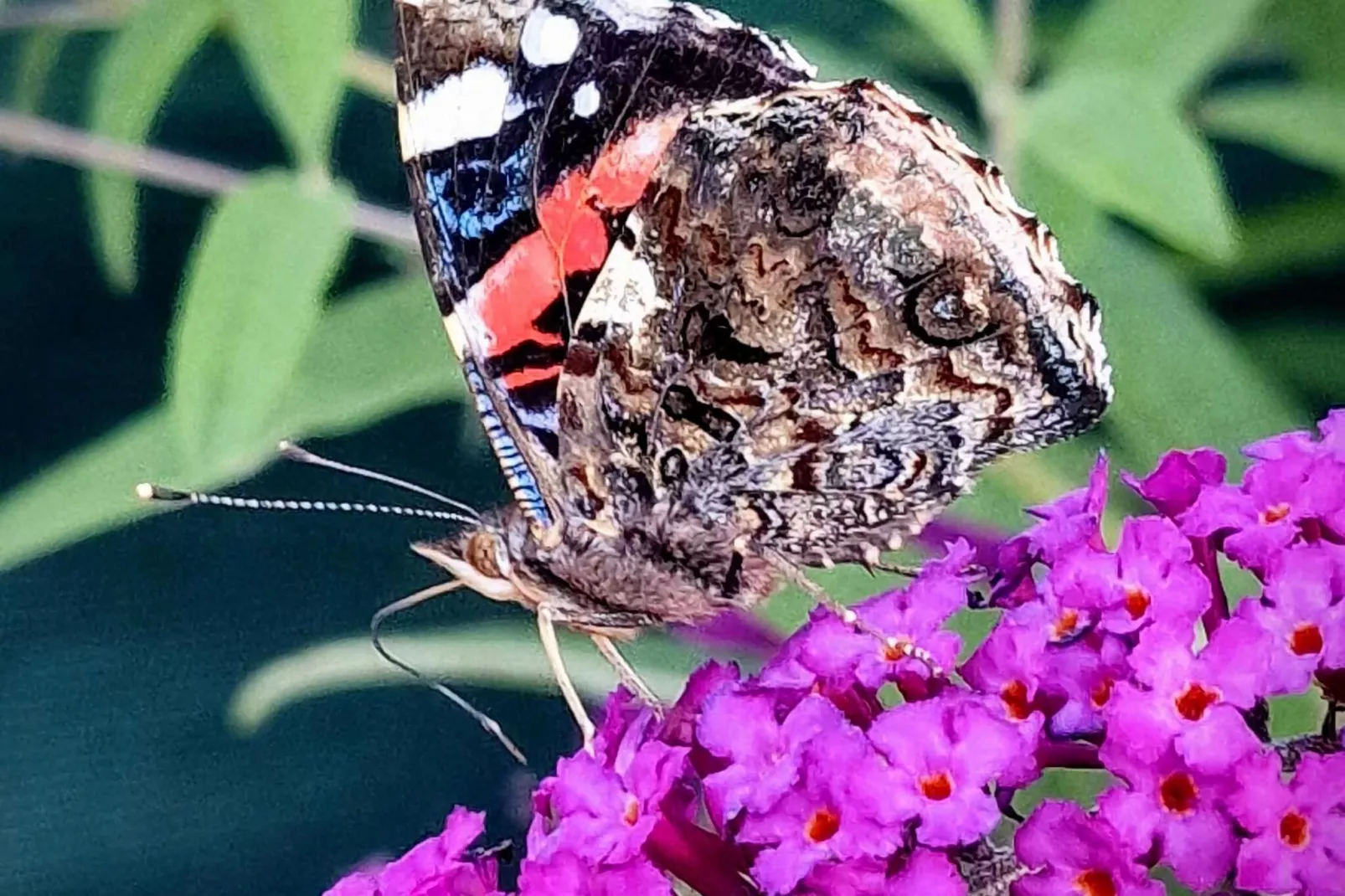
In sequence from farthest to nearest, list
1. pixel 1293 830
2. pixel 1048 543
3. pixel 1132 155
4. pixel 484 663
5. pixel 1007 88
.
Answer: pixel 484 663 → pixel 1007 88 → pixel 1132 155 → pixel 1048 543 → pixel 1293 830

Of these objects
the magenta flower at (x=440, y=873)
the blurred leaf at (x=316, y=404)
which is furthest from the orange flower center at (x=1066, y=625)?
the blurred leaf at (x=316, y=404)

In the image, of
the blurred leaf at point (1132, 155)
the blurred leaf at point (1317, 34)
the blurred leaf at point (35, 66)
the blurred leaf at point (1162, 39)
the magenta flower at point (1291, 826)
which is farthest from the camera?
the blurred leaf at point (35, 66)

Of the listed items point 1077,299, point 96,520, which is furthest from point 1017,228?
point 96,520

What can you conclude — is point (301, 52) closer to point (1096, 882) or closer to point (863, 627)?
point (863, 627)

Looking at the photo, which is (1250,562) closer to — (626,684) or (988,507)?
(626,684)

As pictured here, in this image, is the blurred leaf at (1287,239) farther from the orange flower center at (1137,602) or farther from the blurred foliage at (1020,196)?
the orange flower center at (1137,602)

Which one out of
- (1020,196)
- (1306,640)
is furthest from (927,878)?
(1020,196)
